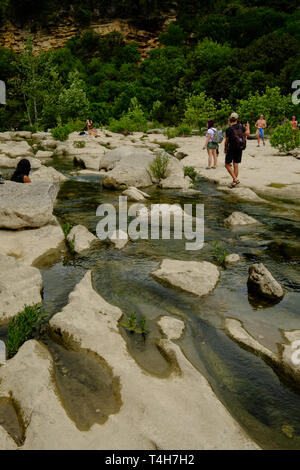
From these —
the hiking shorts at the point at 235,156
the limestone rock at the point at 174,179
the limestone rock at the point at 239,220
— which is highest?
the hiking shorts at the point at 235,156

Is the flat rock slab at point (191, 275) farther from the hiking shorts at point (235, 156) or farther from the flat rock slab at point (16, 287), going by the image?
the hiking shorts at point (235, 156)

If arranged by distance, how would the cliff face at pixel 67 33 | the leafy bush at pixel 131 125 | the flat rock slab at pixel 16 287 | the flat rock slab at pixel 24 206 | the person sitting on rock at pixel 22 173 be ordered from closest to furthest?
the flat rock slab at pixel 16 287
the flat rock slab at pixel 24 206
the person sitting on rock at pixel 22 173
the leafy bush at pixel 131 125
the cliff face at pixel 67 33

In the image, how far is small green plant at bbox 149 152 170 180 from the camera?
13195 mm

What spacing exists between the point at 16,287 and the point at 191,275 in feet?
8.82

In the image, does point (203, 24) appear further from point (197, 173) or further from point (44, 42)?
point (197, 173)

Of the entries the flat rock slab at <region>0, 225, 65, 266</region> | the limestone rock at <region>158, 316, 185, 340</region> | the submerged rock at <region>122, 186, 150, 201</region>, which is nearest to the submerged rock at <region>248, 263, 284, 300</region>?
the limestone rock at <region>158, 316, 185, 340</region>

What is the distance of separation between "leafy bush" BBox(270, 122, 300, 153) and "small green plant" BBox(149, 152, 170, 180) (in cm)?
840

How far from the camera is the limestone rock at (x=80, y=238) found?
6821 millimetres

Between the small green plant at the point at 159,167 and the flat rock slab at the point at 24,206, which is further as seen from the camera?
the small green plant at the point at 159,167

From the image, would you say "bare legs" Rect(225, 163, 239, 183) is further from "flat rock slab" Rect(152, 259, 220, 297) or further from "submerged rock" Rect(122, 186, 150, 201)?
"flat rock slab" Rect(152, 259, 220, 297)

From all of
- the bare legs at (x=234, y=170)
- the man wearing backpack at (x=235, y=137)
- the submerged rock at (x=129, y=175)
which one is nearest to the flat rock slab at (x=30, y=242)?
the submerged rock at (x=129, y=175)

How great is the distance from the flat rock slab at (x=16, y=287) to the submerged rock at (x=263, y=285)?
3.24 meters

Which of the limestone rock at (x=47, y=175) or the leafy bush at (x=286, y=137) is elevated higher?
the leafy bush at (x=286, y=137)

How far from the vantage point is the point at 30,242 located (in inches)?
266
